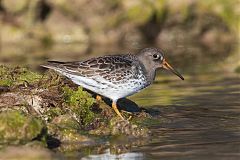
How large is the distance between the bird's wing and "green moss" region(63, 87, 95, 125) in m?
0.35

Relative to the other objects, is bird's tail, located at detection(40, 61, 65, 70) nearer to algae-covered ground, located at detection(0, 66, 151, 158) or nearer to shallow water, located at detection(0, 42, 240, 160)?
algae-covered ground, located at detection(0, 66, 151, 158)

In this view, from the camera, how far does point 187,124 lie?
13.9 meters

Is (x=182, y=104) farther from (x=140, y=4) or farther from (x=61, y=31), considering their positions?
(x=61, y=31)

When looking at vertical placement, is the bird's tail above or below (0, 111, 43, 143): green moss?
above

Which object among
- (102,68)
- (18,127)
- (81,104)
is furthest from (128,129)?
(18,127)

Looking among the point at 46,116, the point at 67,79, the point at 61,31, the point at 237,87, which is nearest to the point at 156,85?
the point at 237,87

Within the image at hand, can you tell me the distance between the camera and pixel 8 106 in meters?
12.6

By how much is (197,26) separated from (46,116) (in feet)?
68.0

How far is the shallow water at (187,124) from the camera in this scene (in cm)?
1127

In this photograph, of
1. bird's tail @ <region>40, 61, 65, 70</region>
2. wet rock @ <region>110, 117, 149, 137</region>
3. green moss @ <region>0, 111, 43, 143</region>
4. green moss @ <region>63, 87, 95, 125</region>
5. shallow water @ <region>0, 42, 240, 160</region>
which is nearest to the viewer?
green moss @ <region>0, 111, 43, 143</region>

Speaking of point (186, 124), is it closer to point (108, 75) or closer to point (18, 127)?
point (108, 75)

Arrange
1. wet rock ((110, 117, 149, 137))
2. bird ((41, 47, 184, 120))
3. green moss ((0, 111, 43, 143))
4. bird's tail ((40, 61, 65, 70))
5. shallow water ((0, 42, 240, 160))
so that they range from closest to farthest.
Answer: green moss ((0, 111, 43, 143)) < shallow water ((0, 42, 240, 160)) < wet rock ((110, 117, 149, 137)) < bird ((41, 47, 184, 120)) < bird's tail ((40, 61, 65, 70))

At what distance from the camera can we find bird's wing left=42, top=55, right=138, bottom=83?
13.9m

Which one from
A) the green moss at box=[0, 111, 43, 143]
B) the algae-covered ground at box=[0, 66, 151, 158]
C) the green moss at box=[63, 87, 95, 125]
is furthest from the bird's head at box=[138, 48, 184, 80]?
the green moss at box=[0, 111, 43, 143]
